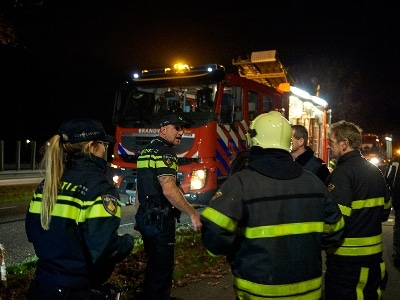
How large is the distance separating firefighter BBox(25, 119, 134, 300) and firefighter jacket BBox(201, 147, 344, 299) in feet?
1.77

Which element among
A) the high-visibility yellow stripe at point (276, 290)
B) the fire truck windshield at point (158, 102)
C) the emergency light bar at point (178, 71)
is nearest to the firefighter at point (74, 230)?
the high-visibility yellow stripe at point (276, 290)

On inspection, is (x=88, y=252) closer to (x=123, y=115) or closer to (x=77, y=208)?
(x=77, y=208)

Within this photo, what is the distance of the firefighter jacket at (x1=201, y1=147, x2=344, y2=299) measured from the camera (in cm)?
242

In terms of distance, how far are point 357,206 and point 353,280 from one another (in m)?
0.55

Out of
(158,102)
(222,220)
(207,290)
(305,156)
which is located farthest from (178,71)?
(222,220)

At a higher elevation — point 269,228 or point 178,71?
point 178,71

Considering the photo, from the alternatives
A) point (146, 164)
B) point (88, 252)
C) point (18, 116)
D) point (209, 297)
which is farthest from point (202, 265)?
point (18, 116)

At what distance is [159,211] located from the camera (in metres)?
4.18

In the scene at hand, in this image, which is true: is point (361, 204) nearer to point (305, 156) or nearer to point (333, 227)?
point (333, 227)

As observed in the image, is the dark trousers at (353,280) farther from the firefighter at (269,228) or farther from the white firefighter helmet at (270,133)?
the white firefighter helmet at (270,133)

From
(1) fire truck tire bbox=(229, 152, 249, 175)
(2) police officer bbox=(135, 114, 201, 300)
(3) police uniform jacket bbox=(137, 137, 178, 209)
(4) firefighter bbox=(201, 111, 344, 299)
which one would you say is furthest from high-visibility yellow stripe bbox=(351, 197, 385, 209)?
(1) fire truck tire bbox=(229, 152, 249, 175)

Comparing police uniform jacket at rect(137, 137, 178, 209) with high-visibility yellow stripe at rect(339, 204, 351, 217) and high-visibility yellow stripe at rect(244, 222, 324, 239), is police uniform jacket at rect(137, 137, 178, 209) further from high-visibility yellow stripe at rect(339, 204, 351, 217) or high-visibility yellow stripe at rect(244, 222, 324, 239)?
high-visibility yellow stripe at rect(244, 222, 324, 239)

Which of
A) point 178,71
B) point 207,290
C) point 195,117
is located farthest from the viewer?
point 178,71

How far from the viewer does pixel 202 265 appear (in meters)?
6.49
